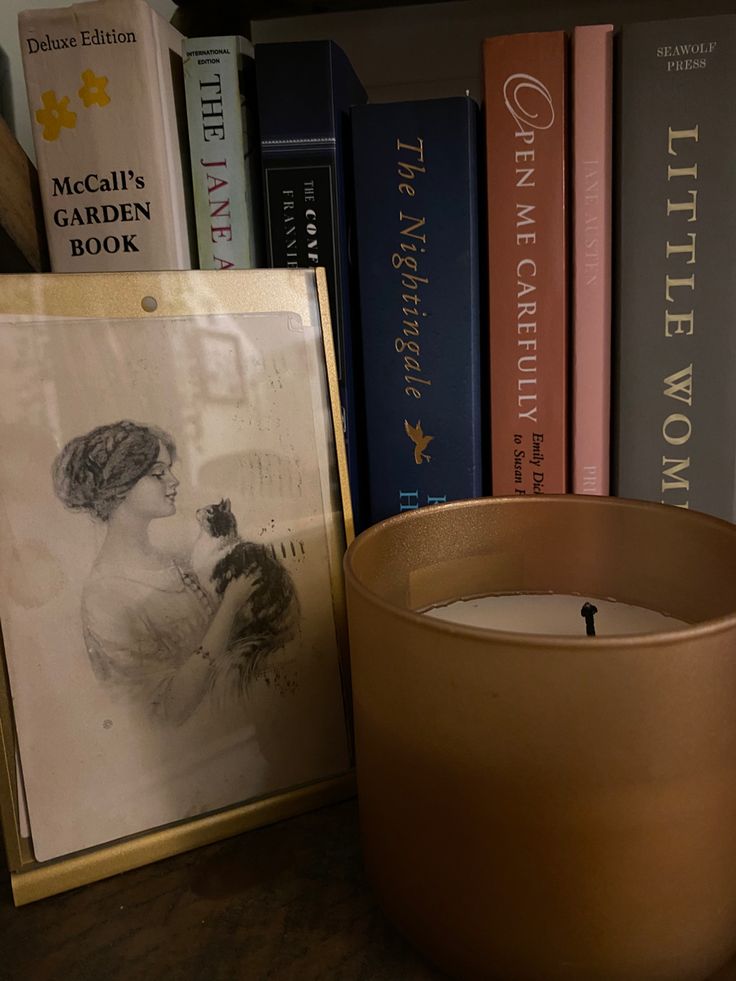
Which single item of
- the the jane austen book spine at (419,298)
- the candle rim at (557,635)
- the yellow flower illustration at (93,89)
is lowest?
the candle rim at (557,635)

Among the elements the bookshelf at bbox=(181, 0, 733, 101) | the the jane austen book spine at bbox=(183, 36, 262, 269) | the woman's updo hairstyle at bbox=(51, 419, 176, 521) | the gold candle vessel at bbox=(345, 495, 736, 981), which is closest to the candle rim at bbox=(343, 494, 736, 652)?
the gold candle vessel at bbox=(345, 495, 736, 981)

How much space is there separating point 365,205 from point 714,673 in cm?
32

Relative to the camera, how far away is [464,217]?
456 millimetres

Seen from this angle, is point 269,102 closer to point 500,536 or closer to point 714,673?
point 500,536

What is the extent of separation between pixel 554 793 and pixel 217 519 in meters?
0.20

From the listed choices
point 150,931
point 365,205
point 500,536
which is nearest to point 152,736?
point 150,931

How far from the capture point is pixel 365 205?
18.0 inches

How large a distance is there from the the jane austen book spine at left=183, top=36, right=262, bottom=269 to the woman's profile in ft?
0.48

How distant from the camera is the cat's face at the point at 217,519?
39 centimetres

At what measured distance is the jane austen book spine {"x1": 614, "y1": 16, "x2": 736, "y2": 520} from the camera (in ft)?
1.44

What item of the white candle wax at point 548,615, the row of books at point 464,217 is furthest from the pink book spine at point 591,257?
the white candle wax at point 548,615

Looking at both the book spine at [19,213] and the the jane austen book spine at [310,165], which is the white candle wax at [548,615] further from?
the book spine at [19,213]

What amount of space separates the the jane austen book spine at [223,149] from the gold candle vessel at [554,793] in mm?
241

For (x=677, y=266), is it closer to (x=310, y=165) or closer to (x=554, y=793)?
(x=310, y=165)
